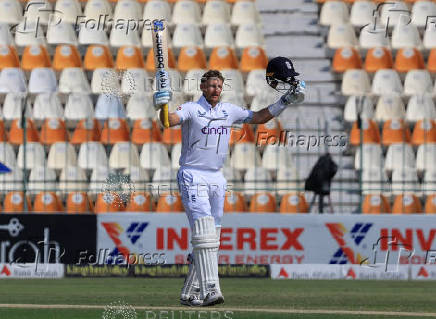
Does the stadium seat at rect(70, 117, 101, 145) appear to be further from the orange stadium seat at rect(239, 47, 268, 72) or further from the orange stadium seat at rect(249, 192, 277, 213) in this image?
the orange stadium seat at rect(239, 47, 268, 72)

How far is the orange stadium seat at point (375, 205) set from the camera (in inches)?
694

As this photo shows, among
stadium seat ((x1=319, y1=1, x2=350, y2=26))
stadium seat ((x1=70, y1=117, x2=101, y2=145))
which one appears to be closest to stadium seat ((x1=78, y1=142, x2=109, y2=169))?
stadium seat ((x1=70, y1=117, x2=101, y2=145))

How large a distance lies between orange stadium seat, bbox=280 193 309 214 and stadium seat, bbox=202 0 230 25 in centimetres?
548

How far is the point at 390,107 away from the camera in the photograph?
65.4 feet

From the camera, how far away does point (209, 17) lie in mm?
21750

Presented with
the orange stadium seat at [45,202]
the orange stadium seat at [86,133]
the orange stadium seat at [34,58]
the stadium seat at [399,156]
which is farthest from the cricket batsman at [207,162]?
the orange stadium seat at [34,58]

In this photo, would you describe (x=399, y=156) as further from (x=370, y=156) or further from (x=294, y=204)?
(x=294, y=204)

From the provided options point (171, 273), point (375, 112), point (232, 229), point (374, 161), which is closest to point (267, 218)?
point (232, 229)

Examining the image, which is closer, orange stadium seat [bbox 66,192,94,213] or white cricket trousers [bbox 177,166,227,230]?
white cricket trousers [bbox 177,166,227,230]

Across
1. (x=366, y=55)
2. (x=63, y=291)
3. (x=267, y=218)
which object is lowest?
(x=63, y=291)

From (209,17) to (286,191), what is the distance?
18.0ft

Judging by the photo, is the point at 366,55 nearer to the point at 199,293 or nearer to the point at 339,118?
the point at 339,118

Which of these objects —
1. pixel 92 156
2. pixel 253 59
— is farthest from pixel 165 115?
pixel 253 59

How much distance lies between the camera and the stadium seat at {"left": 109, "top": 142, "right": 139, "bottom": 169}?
17.8 meters
